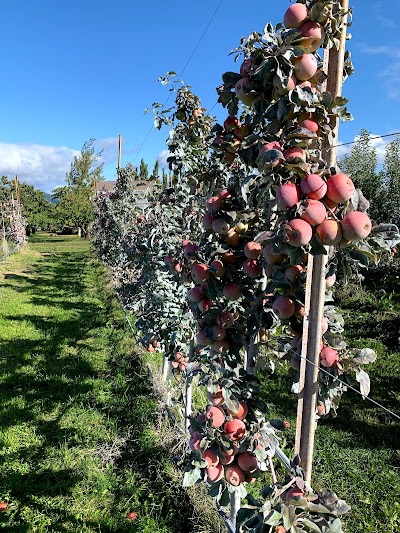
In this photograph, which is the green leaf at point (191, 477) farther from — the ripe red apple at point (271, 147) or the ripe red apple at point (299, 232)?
the ripe red apple at point (271, 147)

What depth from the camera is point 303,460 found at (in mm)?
1102

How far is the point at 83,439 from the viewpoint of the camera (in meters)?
3.53

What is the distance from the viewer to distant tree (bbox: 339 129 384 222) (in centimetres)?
1038

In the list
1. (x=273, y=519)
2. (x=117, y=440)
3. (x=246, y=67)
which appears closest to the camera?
(x=273, y=519)

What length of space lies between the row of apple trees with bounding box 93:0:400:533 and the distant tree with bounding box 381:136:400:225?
8.83m

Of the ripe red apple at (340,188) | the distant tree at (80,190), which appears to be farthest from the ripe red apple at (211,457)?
the distant tree at (80,190)

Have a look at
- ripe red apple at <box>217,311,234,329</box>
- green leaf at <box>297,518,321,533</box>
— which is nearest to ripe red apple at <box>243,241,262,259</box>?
ripe red apple at <box>217,311,234,329</box>

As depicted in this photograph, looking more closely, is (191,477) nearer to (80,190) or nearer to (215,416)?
(215,416)

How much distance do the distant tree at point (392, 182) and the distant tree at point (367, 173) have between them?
0.51ft

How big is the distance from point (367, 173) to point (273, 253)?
35.8ft

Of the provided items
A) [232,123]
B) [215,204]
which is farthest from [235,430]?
[232,123]

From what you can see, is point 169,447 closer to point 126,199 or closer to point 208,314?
point 208,314

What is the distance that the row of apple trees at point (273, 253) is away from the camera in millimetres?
1021

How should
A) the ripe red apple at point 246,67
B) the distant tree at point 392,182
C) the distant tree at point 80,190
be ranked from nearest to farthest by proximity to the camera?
the ripe red apple at point 246,67
the distant tree at point 392,182
the distant tree at point 80,190
